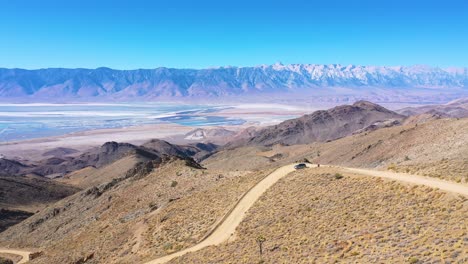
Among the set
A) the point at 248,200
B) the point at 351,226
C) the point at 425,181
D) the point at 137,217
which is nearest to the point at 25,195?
the point at 137,217

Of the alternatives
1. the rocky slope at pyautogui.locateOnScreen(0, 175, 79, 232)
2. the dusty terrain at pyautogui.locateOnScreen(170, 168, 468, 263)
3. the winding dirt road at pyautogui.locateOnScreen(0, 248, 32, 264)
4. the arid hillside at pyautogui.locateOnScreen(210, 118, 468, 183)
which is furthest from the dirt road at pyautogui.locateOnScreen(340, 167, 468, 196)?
the rocky slope at pyautogui.locateOnScreen(0, 175, 79, 232)

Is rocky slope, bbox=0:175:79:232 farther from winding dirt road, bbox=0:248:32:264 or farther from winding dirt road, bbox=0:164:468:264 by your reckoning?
winding dirt road, bbox=0:164:468:264

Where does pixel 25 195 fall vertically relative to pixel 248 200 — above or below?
below

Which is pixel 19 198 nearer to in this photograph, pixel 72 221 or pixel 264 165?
pixel 72 221

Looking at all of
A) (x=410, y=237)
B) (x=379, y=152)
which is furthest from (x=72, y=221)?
(x=379, y=152)

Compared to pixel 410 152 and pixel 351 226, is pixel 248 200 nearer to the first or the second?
pixel 351 226

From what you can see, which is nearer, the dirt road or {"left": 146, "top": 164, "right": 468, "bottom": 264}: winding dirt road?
the dirt road

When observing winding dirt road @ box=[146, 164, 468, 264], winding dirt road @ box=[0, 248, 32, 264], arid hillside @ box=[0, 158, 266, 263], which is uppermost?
winding dirt road @ box=[146, 164, 468, 264]

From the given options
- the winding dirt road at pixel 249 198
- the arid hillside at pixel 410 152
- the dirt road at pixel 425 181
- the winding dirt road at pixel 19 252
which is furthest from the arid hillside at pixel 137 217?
the arid hillside at pixel 410 152
